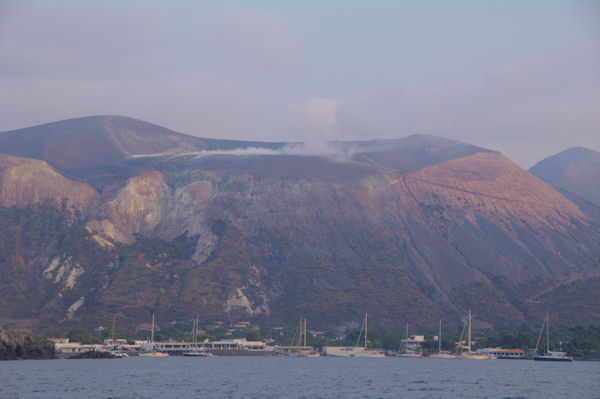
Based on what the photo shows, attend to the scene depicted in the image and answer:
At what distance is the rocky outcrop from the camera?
607 ft

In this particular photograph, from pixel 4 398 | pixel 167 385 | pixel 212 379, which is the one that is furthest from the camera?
pixel 212 379

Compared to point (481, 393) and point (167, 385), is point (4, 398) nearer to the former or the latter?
point (167, 385)

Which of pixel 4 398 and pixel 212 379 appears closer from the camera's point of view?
pixel 4 398

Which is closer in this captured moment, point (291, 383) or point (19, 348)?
point (291, 383)

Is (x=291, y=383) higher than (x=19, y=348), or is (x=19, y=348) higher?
(x=291, y=383)

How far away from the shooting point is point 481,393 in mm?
108625

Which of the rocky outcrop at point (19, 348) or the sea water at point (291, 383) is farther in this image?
the rocky outcrop at point (19, 348)

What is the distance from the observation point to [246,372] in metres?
155

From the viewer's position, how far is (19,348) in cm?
18988

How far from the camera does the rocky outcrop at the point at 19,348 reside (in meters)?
185

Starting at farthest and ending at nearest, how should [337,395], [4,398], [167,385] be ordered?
[167,385]
[337,395]
[4,398]

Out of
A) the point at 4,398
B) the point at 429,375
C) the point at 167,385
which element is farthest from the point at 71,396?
the point at 429,375

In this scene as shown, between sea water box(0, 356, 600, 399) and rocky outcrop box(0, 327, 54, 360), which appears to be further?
rocky outcrop box(0, 327, 54, 360)

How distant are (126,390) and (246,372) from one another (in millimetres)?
49381
